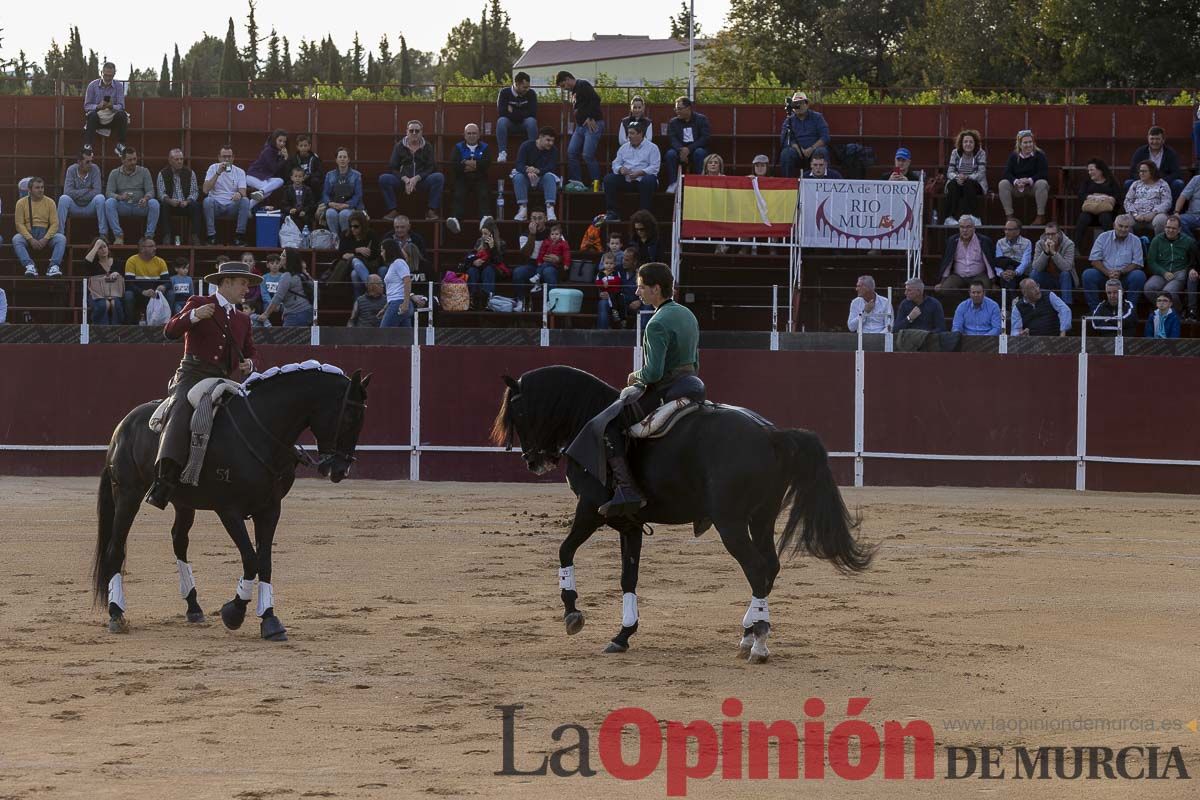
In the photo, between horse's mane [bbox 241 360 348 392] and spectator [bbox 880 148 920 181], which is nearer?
horse's mane [bbox 241 360 348 392]

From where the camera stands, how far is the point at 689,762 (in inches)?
245

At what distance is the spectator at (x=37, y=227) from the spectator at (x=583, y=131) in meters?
6.40

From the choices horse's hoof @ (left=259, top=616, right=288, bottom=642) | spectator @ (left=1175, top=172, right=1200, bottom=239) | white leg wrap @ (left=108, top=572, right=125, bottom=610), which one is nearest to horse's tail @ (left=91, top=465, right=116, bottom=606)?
white leg wrap @ (left=108, top=572, right=125, bottom=610)

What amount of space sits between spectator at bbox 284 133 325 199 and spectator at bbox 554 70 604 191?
322cm

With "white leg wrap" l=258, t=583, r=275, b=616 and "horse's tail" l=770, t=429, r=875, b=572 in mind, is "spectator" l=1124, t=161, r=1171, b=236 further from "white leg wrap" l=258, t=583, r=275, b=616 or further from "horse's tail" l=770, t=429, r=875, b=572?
"white leg wrap" l=258, t=583, r=275, b=616

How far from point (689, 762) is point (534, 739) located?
688 mm

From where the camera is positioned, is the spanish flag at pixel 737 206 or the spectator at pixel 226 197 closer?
the spanish flag at pixel 737 206

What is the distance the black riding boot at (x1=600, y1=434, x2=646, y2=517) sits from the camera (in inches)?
330

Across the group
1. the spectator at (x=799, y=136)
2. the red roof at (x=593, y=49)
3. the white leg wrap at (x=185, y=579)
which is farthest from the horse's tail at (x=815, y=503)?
the red roof at (x=593, y=49)

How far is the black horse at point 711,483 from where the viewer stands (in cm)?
825

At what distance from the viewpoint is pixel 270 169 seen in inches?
817

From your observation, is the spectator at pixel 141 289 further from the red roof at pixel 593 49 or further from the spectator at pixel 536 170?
the red roof at pixel 593 49

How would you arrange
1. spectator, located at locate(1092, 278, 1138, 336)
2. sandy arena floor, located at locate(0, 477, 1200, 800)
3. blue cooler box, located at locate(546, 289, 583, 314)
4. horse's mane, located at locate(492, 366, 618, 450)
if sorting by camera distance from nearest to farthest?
sandy arena floor, located at locate(0, 477, 1200, 800)
horse's mane, located at locate(492, 366, 618, 450)
spectator, located at locate(1092, 278, 1138, 336)
blue cooler box, located at locate(546, 289, 583, 314)

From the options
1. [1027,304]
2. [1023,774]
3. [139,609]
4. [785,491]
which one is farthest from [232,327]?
[1027,304]
